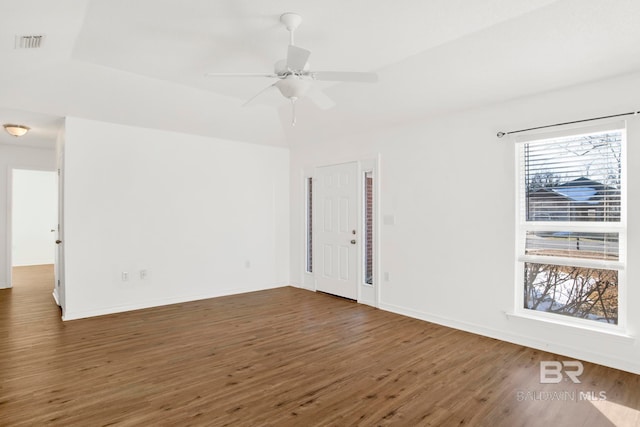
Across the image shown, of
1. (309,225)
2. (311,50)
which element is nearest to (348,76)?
(311,50)

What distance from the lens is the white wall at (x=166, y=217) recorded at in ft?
14.6

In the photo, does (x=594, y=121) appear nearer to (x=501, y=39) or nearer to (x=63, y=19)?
(x=501, y=39)

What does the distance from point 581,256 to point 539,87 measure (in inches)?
64.3

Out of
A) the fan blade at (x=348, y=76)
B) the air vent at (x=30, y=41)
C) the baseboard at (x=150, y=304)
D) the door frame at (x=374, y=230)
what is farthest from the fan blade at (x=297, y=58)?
the baseboard at (x=150, y=304)

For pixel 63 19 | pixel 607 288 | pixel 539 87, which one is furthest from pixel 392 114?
pixel 63 19

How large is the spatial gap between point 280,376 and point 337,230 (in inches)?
117

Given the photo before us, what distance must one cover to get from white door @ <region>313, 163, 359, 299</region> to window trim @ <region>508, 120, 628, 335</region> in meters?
2.22

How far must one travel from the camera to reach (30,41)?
2893mm

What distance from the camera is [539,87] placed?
3.38 m

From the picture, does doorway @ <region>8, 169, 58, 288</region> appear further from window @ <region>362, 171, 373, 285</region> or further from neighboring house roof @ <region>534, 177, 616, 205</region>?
neighboring house roof @ <region>534, 177, 616, 205</region>

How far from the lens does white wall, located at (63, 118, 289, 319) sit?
14.6ft

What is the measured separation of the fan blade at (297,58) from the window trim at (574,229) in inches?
93.9

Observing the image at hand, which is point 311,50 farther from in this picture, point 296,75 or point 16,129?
point 16,129

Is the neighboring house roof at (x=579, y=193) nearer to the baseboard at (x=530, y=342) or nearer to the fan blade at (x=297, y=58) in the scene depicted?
the baseboard at (x=530, y=342)
